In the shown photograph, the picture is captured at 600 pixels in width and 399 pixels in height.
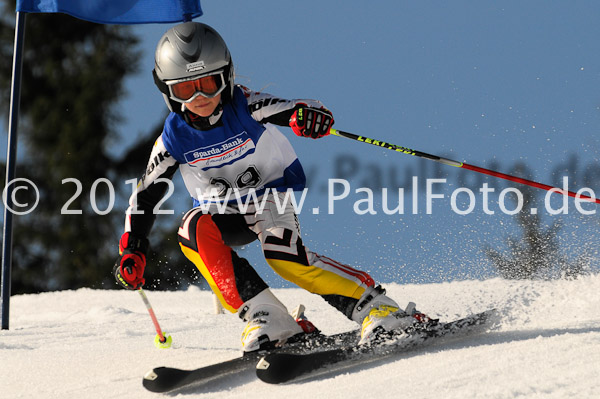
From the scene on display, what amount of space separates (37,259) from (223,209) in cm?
1188

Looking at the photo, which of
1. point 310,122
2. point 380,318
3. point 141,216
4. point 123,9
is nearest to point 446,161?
point 310,122

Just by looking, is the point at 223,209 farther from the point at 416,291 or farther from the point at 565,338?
the point at 416,291

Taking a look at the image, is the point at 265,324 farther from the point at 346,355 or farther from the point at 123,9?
the point at 123,9

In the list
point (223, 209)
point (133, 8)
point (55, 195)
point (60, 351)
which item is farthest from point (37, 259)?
point (223, 209)

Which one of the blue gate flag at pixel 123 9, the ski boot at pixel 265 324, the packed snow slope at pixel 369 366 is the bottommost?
the packed snow slope at pixel 369 366

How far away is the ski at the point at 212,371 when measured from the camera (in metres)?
3.11

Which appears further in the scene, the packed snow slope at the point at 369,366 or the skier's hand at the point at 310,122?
the skier's hand at the point at 310,122

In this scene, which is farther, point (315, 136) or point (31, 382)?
point (31, 382)

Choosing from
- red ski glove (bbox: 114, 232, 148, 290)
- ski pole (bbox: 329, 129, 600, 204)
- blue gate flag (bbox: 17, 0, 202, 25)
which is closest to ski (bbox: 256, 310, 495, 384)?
ski pole (bbox: 329, 129, 600, 204)

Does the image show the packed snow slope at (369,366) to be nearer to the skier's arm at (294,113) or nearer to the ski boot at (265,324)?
the ski boot at (265,324)

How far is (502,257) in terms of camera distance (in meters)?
6.64

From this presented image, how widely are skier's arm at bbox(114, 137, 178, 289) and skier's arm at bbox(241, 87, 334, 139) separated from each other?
528 millimetres

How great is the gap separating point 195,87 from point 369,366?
1.57 meters

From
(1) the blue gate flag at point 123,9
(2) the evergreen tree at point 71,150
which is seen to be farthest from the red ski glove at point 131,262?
(2) the evergreen tree at point 71,150
